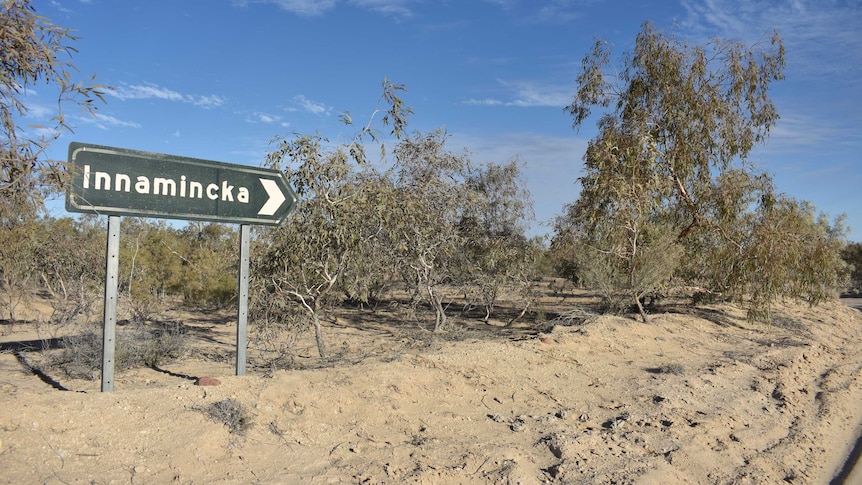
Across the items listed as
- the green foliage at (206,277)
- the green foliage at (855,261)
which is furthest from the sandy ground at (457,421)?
the green foliage at (855,261)

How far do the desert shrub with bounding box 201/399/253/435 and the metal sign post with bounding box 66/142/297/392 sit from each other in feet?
3.09

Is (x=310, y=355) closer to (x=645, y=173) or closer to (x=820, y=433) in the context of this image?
(x=820, y=433)

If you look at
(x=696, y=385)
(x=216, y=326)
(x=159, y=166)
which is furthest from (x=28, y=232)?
(x=696, y=385)

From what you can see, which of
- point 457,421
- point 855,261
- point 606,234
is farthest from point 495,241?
point 855,261

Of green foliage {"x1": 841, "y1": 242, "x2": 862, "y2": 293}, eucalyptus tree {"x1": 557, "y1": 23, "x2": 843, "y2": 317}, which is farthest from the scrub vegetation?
green foliage {"x1": 841, "y1": 242, "x2": 862, "y2": 293}

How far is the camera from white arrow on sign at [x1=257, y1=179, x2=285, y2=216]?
20.0 ft

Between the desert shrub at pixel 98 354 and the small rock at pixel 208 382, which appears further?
the desert shrub at pixel 98 354

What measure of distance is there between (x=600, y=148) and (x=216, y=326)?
36.9 feet

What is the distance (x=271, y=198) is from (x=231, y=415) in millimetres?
2225

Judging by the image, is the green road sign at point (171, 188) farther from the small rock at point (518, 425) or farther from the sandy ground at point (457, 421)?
the small rock at point (518, 425)

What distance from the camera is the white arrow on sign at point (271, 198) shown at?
20.0 feet

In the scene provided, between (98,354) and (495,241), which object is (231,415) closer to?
(98,354)

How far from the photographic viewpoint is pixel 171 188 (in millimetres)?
5520

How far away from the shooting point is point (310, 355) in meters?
10.1
